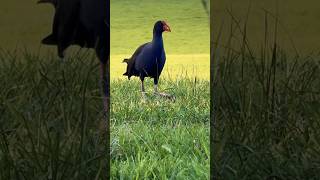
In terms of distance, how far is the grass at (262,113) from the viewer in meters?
1.69

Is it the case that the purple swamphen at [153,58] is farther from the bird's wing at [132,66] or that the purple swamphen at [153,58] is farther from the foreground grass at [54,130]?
the foreground grass at [54,130]

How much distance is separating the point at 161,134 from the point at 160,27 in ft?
3.52

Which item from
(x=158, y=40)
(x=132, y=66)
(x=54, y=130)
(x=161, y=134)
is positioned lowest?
(x=161, y=134)

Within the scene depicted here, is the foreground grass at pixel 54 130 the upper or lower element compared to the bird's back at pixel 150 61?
lower

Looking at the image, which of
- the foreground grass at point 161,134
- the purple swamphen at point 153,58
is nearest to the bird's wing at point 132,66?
the purple swamphen at point 153,58

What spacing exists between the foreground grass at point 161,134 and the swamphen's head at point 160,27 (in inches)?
14.1

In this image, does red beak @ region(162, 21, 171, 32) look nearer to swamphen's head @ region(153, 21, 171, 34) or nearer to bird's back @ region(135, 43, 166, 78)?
swamphen's head @ region(153, 21, 171, 34)

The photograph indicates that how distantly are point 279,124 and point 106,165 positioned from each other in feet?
1.80

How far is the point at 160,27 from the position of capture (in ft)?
10.9

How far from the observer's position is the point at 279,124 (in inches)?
71.2

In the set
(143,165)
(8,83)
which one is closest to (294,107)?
(143,165)

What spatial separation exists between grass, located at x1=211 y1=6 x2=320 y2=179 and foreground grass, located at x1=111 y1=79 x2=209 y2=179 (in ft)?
0.61

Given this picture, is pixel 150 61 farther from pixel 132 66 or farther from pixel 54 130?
pixel 54 130

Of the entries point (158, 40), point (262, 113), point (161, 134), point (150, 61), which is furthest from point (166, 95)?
point (262, 113)
